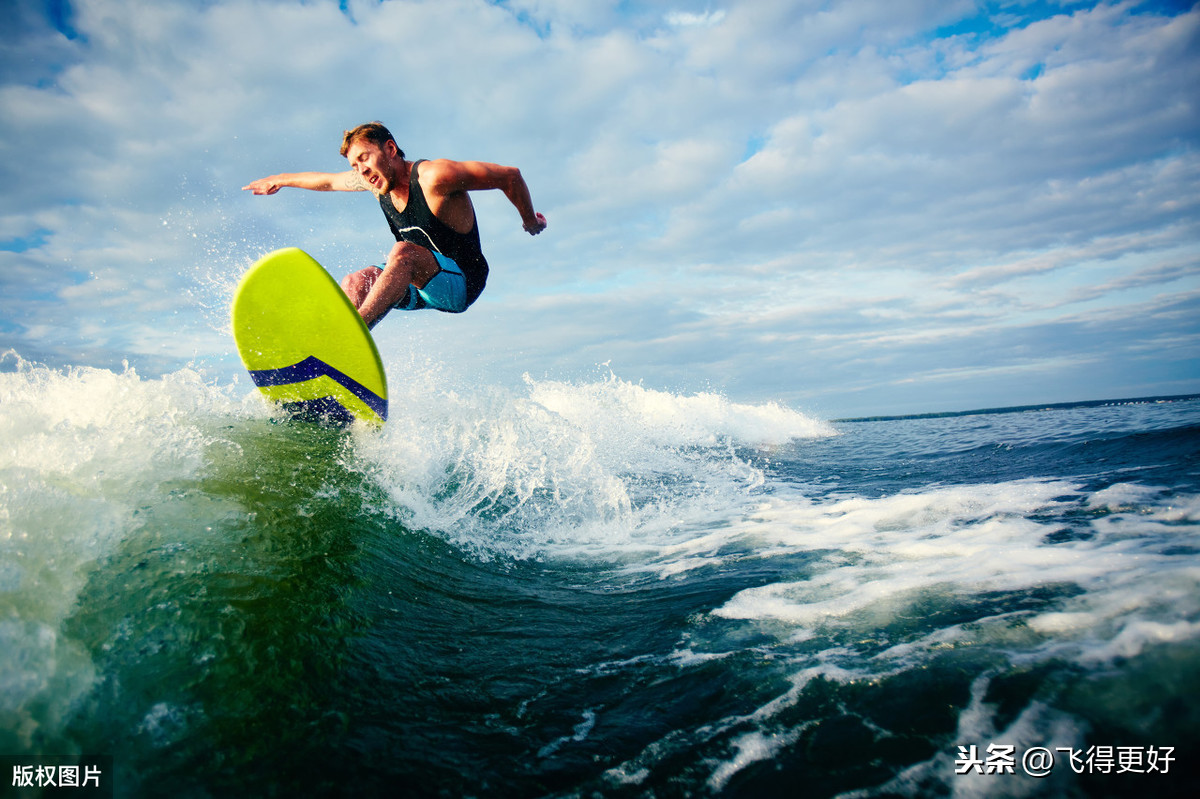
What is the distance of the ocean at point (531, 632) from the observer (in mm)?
1506

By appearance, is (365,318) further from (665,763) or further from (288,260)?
(665,763)

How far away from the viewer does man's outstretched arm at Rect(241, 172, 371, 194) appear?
455 cm

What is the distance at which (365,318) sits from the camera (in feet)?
13.1

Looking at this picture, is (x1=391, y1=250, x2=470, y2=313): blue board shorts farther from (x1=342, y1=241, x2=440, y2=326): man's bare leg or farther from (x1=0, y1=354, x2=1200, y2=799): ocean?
(x1=0, y1=354, x2=1200, y2=799): ocean

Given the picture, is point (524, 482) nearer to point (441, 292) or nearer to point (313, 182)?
point (441, 292)

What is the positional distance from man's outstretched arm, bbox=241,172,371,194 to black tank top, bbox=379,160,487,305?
0.53m

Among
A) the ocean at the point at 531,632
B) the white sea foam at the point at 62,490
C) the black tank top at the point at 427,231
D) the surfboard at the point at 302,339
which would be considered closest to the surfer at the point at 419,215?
the black tank top at the point at 427,231

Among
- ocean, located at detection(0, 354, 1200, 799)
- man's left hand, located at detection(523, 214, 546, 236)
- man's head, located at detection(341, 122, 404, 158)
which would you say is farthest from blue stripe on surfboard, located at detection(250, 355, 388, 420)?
man's left hand, located at detection(523, 214, 546, 236)

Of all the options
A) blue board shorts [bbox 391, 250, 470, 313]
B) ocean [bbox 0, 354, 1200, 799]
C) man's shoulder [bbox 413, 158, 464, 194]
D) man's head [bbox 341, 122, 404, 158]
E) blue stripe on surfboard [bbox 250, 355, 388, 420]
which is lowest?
ocean [bbox 0, 354, 1200, 799]

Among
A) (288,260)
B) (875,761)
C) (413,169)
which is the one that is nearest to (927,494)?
(875,761)

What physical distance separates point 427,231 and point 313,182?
1467 mm

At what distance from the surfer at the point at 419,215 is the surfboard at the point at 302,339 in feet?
0.89

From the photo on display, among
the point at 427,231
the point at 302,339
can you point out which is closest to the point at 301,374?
the point at 302,339

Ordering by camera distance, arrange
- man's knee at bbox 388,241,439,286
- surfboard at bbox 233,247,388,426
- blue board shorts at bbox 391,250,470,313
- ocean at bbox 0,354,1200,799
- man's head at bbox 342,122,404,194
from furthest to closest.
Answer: blue board shorts at bbox 391,250,470,313, man's knee at bbox 388,241,439,286, man's head at bbox 342,122,404,194, surfboard at bbox 233,247,388,426, ocean at bbox 0,354,1200,799
